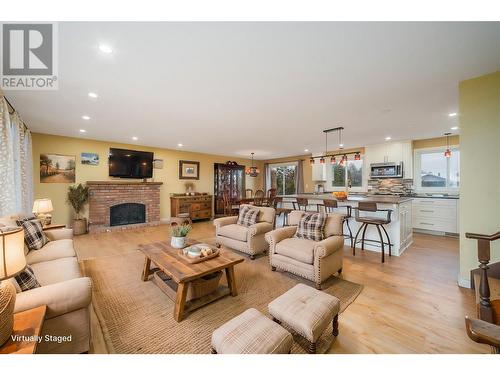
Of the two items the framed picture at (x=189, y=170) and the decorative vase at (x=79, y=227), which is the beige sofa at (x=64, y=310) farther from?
the framed picture at (x=189, y=170)

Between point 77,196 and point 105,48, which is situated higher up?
point 105,48

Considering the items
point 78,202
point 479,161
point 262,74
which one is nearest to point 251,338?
point 262,74

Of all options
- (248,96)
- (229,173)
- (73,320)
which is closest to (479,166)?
(248,96)

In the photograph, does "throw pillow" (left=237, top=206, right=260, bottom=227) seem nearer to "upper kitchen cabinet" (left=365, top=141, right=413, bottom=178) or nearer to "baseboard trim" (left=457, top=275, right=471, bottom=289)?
"baseboard trim" (left=457, top=275, right=471, bottom=289)

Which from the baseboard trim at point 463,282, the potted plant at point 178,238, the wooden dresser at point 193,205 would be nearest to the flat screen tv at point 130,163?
the wooden dresser at point 193,205

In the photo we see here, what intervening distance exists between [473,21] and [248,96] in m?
2.11

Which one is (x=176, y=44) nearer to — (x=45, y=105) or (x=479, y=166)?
(x=45, y=105)

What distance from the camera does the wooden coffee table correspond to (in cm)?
186

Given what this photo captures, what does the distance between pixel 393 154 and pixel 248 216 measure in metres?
4.78

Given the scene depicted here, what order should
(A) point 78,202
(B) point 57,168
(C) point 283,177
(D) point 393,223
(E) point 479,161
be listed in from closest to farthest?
1. (E) point 479,161
2. (D) point 393,223
3. (B) point 57,168
4. (A) point 78,202
5. (C) point 283,177

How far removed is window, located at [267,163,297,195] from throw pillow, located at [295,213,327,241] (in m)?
5.85

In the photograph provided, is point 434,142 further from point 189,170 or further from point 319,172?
point 189,170

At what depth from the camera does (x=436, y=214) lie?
4.91 m

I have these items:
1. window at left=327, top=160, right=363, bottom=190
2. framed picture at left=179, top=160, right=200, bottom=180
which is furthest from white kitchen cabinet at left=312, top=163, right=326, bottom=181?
framed picture at left=179, top=160, right=200, bottom=180
